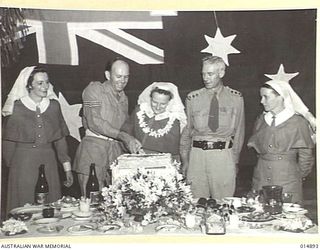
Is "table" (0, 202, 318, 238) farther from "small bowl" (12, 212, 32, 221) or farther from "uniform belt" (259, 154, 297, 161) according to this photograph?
"uniform belt" (259, 154, 297, 161)

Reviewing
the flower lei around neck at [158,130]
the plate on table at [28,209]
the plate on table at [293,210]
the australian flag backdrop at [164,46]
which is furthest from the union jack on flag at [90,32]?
the plate on table at [293,210]

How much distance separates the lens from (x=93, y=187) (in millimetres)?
1417

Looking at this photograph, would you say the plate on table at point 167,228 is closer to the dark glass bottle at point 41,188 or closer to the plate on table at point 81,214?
the plate on table at point 81,214

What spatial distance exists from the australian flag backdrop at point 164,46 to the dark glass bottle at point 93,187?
0.70 feet

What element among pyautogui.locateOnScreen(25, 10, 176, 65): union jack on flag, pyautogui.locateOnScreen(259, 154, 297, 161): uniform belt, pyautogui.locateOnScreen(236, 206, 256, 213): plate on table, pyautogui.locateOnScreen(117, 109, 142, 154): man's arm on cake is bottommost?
pyautogui.locateOnScreen(236, 206, 256, 213): plate on table

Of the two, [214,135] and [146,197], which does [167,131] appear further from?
[146,197]

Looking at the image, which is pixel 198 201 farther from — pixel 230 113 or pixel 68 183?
pixel 68 183

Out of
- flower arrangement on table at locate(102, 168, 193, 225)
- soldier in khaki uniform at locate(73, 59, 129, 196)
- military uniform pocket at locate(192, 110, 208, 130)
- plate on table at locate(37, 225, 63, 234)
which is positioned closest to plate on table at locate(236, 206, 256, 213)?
flower arrangement on table at locate(102, 168, 193, 225)

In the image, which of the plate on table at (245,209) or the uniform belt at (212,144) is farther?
the uniform belt at (212,144)

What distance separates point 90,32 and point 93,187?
45 centimetres

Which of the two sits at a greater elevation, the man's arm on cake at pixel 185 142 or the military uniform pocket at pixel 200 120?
the military uniform pocket at pixel 200 120

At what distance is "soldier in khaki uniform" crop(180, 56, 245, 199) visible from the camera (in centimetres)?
143

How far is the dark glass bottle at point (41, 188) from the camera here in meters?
1.41

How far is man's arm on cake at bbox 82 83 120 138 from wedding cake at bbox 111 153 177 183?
0.11m
